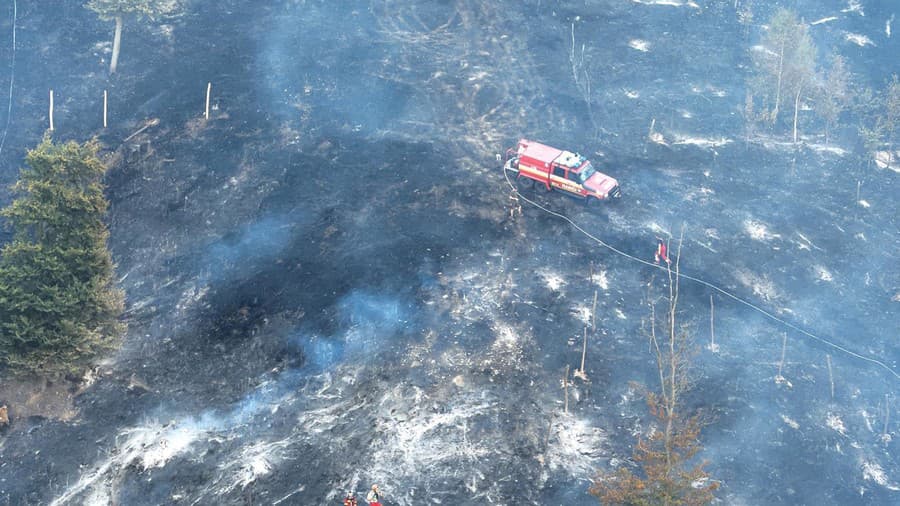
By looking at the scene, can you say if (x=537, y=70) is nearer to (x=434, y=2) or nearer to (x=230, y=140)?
(x=434, y=2)

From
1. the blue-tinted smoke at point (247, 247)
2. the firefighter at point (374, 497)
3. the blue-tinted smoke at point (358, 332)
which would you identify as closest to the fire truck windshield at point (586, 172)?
the blue-tinted smoke at point (358, 332)

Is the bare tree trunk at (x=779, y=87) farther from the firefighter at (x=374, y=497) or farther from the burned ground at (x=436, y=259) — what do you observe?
the firefighter at (x=374, y=497)

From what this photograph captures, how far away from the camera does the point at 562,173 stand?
108 ft

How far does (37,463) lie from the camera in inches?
871

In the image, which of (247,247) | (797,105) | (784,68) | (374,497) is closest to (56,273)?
(247,247)

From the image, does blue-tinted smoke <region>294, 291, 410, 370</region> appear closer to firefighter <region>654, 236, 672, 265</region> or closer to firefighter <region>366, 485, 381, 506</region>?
firefighter <region>366, 485, 381, 506</region>

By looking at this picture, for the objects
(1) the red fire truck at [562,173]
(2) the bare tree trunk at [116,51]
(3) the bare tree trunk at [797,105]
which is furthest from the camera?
(2) the bare tree trunk at [116,51]

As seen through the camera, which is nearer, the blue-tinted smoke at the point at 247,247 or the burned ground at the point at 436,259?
the burned ground at the point at 436,259

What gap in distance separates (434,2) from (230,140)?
18.8 metres

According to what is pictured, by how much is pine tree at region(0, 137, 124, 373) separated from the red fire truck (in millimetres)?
17667

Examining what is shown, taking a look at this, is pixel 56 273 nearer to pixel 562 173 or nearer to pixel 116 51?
pixel 562 173

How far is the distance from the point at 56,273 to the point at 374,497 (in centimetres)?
1220

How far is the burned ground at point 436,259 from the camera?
22.5m

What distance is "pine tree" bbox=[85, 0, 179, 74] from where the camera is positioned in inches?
1526
